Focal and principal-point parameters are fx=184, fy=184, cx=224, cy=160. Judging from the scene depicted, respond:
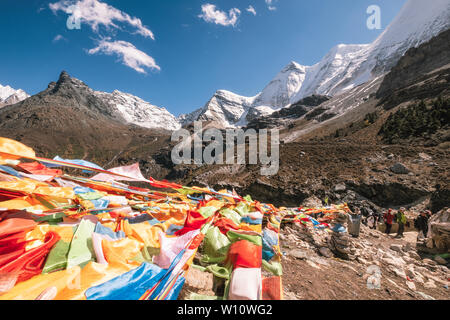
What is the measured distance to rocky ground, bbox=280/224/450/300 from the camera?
296cm

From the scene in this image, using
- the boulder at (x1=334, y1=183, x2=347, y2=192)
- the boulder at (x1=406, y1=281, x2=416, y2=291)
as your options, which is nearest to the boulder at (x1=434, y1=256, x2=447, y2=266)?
the boulder at (x1=406, y1=281, x2=416, y2=291)

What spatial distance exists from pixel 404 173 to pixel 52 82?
25923 cm

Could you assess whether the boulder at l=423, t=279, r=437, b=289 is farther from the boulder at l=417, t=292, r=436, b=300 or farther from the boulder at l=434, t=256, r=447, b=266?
the boulder at l=434, t=256, r=447, b=266

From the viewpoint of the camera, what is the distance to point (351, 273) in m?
3.70

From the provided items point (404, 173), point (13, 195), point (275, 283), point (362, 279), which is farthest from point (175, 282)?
point (404, 173)

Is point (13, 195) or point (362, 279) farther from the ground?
point (13, 195)

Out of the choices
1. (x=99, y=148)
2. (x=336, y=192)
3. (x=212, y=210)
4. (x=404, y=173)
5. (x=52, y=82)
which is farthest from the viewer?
(x=52, y=82)

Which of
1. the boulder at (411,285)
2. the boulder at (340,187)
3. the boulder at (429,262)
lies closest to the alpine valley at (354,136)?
the boulder at (340,187)

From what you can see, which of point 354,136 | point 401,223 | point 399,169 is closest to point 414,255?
point 401,223

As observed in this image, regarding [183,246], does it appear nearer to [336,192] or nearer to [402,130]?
[336,192]

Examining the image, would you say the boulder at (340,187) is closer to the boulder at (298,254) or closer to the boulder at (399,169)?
the boulder at (399,169)

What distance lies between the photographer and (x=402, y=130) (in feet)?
75.3

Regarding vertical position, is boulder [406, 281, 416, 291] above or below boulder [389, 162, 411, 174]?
below
